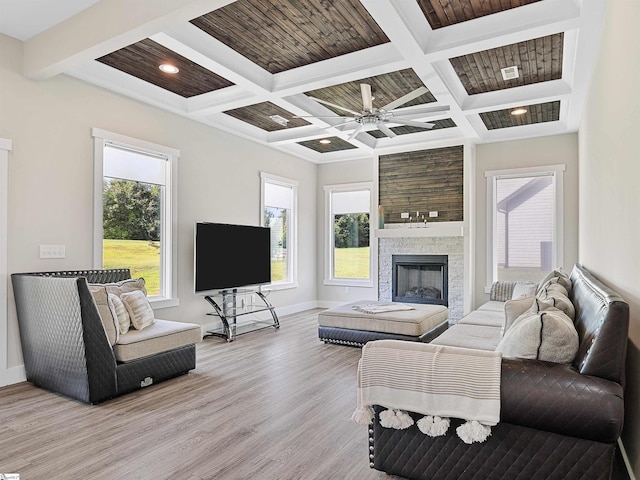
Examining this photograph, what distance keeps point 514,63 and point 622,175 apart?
2.33 m

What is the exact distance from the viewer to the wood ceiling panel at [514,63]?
153 inches

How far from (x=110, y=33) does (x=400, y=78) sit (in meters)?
2.82

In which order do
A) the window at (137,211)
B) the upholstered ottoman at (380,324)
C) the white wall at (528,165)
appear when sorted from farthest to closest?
the white wall at (528,165)
the upholstered ottoman at (380,324)
the window at (137,211)

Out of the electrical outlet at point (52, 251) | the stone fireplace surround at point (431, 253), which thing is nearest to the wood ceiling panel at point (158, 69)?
the electrical outlet at point (52, 251)

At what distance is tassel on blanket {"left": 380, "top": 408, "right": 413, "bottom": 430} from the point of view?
2.03 m

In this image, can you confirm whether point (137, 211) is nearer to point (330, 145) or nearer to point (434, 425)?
point (330, 145)

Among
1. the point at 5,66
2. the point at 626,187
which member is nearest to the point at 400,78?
the point at 626,187

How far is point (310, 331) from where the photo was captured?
19.5 feet

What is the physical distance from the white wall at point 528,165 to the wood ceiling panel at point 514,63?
196 cm

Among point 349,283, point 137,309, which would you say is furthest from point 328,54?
point 349,283

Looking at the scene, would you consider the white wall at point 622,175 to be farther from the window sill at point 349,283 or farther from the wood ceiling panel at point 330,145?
the window sill at point 349,283

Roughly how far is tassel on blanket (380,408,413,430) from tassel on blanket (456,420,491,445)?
0.26 metres

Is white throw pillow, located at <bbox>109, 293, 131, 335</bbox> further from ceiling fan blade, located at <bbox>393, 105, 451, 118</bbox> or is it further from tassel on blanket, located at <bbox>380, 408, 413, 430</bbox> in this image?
ceiling fan blade, located at <bbox>393, 105, 451, 118</bbox>

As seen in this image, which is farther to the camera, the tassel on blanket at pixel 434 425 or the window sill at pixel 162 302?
the window sill at pixel 162 302
